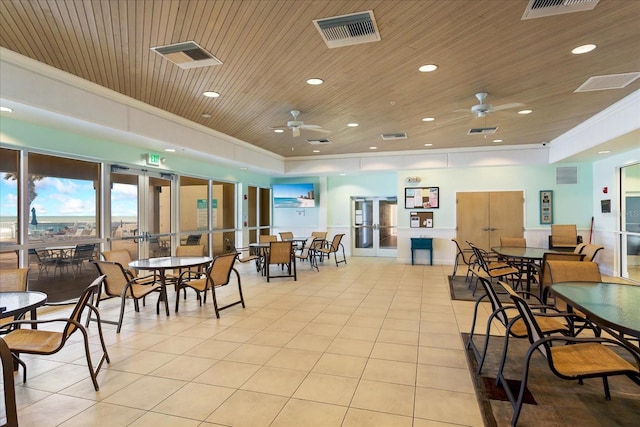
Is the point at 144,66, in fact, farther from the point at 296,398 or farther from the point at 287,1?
the point at 296,398

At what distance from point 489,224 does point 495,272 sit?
4.09 metres

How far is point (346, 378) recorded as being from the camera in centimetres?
294

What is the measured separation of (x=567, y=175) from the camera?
8.62 metres

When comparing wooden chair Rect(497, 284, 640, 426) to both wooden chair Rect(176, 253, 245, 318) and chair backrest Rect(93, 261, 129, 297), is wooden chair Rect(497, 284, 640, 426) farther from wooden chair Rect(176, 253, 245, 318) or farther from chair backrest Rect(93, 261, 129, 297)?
chair backrest Rect(93, 261, 129, 297)

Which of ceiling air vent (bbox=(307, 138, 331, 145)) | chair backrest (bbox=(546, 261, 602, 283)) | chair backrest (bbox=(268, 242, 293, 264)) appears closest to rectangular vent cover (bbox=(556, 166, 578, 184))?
ceiling air vent (bbox=(307, 138, 331, 145))

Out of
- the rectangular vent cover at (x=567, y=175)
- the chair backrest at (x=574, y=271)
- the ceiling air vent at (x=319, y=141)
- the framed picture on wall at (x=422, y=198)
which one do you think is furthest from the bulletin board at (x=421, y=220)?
the chair backrest at (x=574, y=271)

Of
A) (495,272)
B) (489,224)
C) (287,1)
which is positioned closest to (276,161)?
(489,224)

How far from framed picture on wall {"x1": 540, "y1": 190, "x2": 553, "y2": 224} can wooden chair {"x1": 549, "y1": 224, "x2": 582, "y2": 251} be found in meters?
0.35

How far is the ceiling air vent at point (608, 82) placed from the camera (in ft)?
13.9

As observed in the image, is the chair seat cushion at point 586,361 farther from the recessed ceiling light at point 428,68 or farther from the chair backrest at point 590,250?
the chair backrest at point 590,250

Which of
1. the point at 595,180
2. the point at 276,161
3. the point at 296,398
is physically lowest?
the point at 296,398

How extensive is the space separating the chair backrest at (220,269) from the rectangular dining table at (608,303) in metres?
3.75

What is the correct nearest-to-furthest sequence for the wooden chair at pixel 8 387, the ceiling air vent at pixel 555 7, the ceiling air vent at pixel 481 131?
the wooden chair at pixel 8 387 < the ceiling air vent at pixel 555 7 < the ceiling air vent at pixel 481 131

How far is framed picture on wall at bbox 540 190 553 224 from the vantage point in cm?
875
